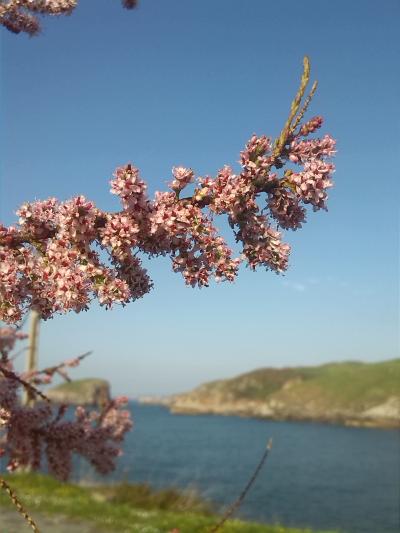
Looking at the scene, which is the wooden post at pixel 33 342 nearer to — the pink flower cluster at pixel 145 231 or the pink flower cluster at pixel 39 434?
the pink flower cluster at pixel 39 434

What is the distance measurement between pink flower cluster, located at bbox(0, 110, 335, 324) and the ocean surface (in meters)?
23.8

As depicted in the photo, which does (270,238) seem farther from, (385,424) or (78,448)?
(385,424)

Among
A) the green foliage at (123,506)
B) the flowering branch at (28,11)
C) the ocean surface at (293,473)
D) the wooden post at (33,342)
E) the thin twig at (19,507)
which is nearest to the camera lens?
the thin twig at (19,507)

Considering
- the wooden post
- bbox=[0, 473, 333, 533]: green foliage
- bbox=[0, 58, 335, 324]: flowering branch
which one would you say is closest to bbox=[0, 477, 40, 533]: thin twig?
bbox=[0, 58, 335, 324]: flowering branch

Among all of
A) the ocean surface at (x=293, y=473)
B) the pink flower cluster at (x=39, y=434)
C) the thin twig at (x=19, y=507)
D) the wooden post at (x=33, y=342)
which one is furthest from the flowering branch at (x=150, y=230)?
the ocean surface at (x=293, y=473)

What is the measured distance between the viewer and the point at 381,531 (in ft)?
113

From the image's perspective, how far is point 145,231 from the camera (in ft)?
10.4

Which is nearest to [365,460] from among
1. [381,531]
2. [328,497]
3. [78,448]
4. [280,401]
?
[328,497]

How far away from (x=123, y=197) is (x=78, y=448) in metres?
4.54

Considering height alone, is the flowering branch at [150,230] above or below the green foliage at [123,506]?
above

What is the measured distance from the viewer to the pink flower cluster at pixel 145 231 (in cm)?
309

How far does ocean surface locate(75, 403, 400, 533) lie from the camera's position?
130ft

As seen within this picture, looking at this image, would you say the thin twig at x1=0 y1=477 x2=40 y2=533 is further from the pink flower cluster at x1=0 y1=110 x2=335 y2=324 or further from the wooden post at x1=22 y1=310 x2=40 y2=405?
the wooden post at x1=22 y1=310 x2=40 y2=405

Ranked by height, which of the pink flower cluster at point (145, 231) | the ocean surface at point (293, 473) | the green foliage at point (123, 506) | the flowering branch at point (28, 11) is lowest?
the ocean surface at point (293, 473)
